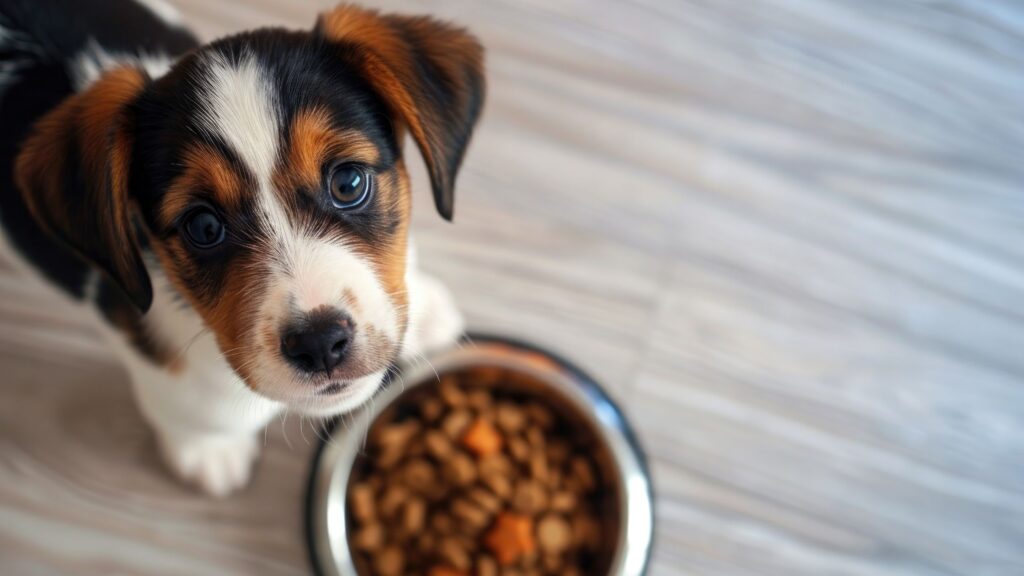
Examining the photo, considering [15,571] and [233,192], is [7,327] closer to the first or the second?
[15,571]

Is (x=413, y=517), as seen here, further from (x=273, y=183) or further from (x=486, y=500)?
(x=273, y=183)

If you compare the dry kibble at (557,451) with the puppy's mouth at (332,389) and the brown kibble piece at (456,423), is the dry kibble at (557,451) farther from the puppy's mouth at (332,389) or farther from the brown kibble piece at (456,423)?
the puppy's mouth at (332,389)

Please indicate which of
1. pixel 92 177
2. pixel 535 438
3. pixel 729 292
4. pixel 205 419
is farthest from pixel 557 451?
pixel 92 177

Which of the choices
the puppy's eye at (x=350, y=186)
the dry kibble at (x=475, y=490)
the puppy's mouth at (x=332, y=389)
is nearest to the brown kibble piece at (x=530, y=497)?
the dry kibble at (x=475, y=490)

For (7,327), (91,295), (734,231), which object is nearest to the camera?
(91,295)

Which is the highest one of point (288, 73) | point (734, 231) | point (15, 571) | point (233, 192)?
point (288, 73)

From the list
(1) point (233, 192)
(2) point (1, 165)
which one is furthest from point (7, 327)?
(1) point (233, 192)
